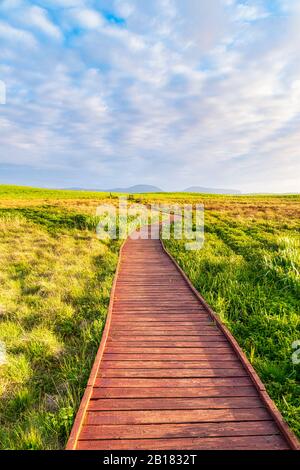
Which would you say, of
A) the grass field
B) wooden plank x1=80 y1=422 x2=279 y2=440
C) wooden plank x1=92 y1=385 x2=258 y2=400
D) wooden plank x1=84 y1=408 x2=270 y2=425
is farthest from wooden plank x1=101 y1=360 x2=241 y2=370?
wooden plank x1=80 y1=422 x2=279 y2=440

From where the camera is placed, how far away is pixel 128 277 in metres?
11.3

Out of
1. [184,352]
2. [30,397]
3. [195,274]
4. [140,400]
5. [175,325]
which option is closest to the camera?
[140,400]

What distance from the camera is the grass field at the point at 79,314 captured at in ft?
16.3

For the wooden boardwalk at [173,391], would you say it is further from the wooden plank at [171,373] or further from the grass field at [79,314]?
the grass field at [79,314]

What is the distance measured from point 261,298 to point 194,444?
5.29 meters

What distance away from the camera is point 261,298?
8.49m

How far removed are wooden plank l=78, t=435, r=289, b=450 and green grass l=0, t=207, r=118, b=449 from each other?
25.4 inches

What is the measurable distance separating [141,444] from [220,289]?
5994 mm

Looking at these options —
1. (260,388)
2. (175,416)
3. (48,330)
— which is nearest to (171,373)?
(175,416)

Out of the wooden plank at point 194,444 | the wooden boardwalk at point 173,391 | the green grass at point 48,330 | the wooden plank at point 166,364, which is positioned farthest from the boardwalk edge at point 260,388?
the green grass at point 48,330

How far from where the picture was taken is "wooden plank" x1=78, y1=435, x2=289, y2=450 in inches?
153

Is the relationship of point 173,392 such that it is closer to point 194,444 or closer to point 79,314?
point 194,444

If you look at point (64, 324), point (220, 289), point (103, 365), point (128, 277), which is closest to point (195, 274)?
point (220, 289)
